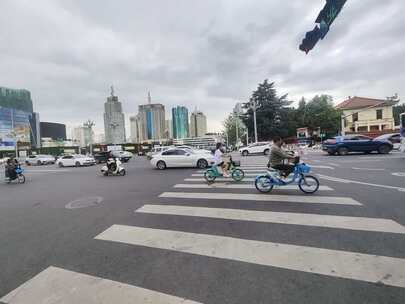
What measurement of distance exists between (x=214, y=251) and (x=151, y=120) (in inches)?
3896

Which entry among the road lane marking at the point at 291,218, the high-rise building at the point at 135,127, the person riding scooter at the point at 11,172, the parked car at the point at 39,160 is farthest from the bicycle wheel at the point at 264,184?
the high-rise building at the point at 135,127

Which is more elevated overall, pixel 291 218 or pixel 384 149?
pixel 384 149

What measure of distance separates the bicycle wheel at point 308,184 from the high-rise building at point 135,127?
100093 mm

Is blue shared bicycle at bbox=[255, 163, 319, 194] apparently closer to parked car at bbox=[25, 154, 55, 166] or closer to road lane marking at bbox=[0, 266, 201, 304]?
road lane marking at bbox=[0, 266, 201, 304]

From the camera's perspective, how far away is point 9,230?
5.30 m

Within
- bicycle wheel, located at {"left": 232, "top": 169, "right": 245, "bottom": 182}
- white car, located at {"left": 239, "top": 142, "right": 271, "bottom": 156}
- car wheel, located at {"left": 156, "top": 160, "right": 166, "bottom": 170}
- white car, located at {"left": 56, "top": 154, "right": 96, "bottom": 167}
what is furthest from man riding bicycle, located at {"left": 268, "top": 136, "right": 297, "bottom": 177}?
white car, located at {"left": 56, "top": 154, "right": 96, "bottom": 167}

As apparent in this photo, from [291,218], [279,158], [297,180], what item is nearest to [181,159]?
[279,158]

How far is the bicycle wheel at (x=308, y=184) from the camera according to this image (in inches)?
279

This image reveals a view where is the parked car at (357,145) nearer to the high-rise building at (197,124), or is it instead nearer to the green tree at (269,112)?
Answer: the green tree at (269,112)

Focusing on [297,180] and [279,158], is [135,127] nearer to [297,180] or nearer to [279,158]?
[279,158]

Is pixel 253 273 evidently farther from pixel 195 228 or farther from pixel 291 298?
pixel 195 228

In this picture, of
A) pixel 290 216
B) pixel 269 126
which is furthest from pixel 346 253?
pixel 269 126

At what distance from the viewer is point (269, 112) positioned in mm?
44688

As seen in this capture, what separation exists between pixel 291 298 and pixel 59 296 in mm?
2699
